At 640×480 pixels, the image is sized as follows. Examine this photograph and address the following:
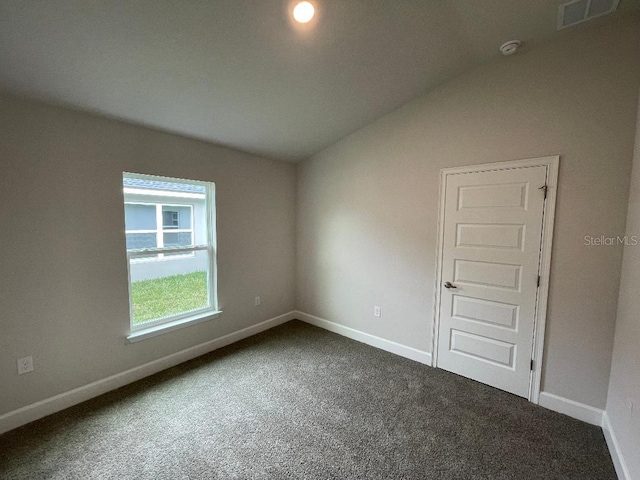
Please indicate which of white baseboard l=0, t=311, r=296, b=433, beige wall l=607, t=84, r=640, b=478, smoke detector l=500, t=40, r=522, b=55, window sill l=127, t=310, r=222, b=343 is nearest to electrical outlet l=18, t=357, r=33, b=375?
white baseboard l=0, t=311, r=296, b=433

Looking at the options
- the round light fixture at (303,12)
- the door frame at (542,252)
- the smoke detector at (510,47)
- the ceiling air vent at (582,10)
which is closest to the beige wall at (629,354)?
the door frame at (542,252)

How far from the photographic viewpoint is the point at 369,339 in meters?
3.33

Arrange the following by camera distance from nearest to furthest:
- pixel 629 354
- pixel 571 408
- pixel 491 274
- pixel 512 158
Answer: pixel 629 354 → pixel 571 408 → pixel 512 158 → pixel 491 274

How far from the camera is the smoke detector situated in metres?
2.12

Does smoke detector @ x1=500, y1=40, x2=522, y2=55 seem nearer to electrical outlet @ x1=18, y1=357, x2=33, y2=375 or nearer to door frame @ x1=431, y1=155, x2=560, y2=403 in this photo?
door frame @ x1=431, y1=155, x2=560, y2=403

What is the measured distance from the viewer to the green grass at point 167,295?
9.02 feet

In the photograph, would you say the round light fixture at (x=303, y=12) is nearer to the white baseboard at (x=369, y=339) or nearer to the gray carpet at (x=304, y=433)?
the gray carpet at (x=304, y=433)

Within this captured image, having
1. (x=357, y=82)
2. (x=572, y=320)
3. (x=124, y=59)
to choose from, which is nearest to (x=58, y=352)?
(x=124, y=59)

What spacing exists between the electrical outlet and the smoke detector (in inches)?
170

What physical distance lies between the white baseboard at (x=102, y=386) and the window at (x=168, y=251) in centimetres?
33

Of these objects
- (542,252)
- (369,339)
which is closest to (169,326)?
(369,339)

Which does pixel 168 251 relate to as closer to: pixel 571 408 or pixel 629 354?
pixel 629 354

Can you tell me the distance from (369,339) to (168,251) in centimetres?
248

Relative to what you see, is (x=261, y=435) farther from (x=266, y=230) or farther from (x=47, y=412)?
(x=266, y=230)
